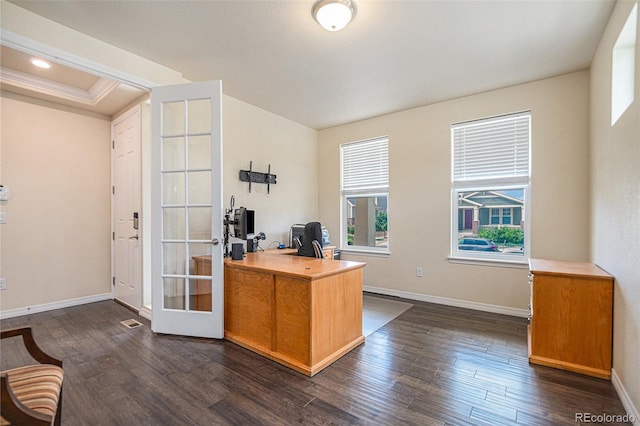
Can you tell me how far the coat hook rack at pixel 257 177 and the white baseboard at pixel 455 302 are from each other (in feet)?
7.44

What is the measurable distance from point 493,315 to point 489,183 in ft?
5.35

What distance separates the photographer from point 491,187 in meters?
3.73

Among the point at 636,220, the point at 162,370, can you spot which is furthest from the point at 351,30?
the point at 162,370

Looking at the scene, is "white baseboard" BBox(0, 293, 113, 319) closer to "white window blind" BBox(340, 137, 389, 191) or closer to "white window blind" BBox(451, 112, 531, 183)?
"white window blind" BBox(340, 137, 389, 191)

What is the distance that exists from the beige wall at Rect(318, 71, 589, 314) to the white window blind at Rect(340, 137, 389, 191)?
0.41ft

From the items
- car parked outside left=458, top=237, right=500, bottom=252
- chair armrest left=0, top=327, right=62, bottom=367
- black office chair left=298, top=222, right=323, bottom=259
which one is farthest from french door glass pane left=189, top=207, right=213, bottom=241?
car parked outside left=458, top=237, right=500, bottom=252

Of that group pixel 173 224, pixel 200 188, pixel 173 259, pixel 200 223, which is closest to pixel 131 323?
pixel 173 259

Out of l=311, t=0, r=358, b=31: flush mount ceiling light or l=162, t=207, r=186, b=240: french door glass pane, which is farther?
l=162, t=207, r=186, b=240: french door glass pane

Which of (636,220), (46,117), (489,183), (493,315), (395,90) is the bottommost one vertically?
(493,315)

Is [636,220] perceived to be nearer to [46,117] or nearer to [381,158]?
[381,158]

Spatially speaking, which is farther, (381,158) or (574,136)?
(381,158)

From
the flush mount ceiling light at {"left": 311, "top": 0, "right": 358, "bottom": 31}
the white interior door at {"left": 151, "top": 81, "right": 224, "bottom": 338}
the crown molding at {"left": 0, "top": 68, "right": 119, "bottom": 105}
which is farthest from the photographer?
the crown molding at {"left": 0, "top": 68, "right": 119, "bottom": 105}

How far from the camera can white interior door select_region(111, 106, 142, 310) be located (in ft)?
11.7

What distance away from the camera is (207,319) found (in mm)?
2854
